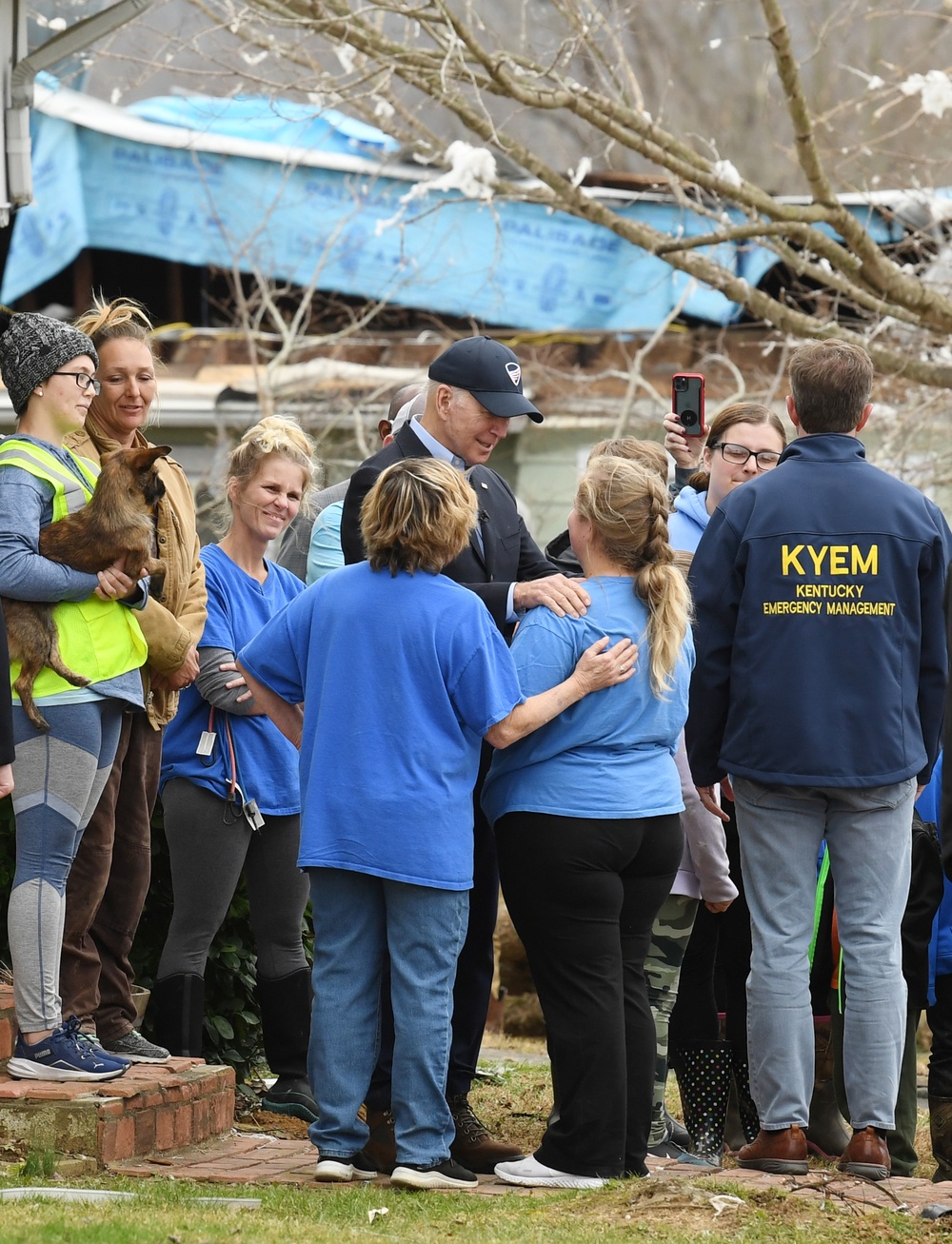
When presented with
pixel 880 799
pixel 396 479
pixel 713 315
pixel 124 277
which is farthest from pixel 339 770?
pixel 124 277

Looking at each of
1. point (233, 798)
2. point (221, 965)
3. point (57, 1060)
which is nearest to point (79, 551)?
point (233, 798)

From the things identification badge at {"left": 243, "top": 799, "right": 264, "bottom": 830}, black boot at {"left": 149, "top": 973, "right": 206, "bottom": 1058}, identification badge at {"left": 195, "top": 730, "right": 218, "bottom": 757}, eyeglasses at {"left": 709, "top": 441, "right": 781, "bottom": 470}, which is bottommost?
black boot at {"left": 149, "top": 973, "right": 206, "bottom": 1058}

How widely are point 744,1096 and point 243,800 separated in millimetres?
1995

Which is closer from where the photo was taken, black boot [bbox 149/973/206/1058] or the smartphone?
black boot [bbox 149/973/206/1058]

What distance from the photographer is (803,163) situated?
930 centimetres

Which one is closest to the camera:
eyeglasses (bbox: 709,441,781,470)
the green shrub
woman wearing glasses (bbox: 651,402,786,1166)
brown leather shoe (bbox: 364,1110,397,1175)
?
brown leather shoe (bbox: 364,1110,397,1175)

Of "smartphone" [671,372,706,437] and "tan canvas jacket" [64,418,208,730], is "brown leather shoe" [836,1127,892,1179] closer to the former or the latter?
"tan canvas jacket" [64,418,208,730]

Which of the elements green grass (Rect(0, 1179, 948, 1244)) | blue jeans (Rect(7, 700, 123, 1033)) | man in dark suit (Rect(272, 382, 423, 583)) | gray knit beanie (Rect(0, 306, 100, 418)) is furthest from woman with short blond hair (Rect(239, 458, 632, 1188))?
man in dark suit (Rect(272, 382, 423, 583))

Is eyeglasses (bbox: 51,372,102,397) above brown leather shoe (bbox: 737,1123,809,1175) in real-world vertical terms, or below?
above

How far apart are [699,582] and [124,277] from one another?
16.6 m

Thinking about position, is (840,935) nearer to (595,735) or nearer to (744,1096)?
(595,735)

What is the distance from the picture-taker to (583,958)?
4383 millimetres

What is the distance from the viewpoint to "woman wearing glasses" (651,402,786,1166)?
5227mm

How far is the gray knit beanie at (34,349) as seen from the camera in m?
4.75
